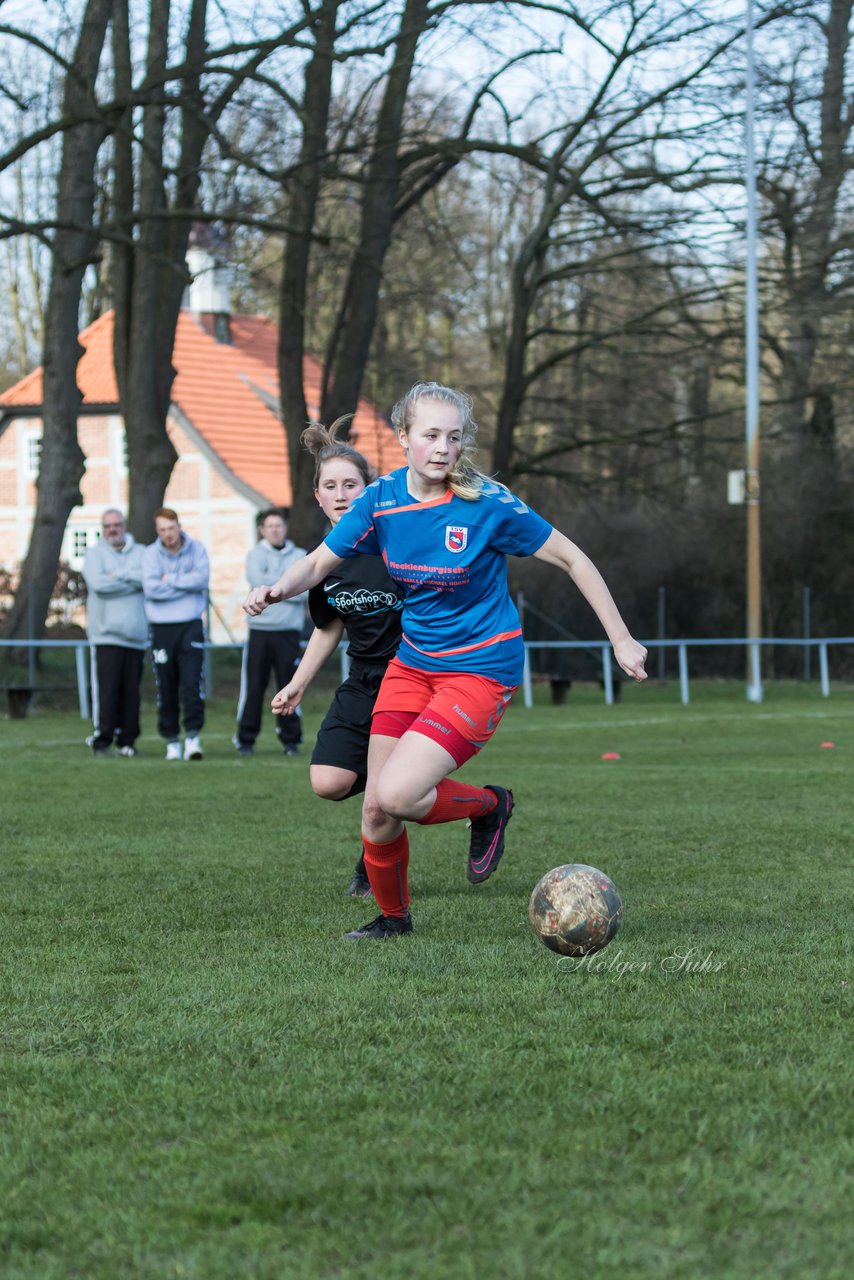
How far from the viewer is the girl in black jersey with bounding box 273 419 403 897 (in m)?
6.60

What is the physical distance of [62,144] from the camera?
833 inches

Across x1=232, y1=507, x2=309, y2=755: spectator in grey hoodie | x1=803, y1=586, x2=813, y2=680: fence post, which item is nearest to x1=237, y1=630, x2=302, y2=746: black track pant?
x1=232, y1=507, x2=309, y2=755: spectator in grey hoodie

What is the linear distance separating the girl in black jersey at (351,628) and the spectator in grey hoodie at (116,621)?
23.9 feet

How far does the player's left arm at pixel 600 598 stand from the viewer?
16.9 ft

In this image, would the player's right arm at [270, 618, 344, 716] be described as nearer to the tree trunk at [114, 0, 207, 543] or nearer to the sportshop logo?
the sportshop logo

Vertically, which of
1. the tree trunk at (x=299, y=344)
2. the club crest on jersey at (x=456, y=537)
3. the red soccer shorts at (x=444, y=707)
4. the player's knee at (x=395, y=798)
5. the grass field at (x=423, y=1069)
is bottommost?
the grass field at (x=423, y=1069)

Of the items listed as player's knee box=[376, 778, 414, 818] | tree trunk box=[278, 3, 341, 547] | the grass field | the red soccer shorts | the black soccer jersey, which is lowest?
the grass field

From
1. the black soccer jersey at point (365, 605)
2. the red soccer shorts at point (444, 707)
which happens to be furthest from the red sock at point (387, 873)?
the black soccer jersey at point (365, 605)

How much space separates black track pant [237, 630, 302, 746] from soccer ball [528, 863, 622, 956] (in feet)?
29.6

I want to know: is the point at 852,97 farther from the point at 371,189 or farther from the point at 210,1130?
the point at 210,1130

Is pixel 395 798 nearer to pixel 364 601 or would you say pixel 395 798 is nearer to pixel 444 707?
pixel 444 707

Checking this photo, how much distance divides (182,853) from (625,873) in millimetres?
2164

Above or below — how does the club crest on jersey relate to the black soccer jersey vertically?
above

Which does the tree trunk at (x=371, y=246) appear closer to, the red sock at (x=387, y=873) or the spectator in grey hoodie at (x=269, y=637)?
the spectator in grey hoodie at (x=269, y=637)
